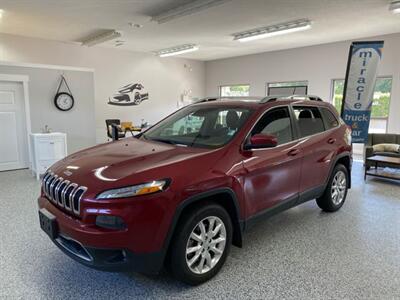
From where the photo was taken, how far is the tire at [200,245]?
202cm

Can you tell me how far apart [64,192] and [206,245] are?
1.07 metres

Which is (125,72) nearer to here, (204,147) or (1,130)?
(1,130)

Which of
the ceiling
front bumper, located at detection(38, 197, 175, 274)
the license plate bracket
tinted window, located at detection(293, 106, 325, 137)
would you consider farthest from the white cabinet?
tinted window, located at detection(293, 106, 325, 137)

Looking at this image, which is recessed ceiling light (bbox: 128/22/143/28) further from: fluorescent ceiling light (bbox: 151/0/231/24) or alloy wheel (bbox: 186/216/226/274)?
alloy wheel (bbox: 186/216/226/274)

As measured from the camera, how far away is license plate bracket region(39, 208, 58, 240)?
79.7 inches

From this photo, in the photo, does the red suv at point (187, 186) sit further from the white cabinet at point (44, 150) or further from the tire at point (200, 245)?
the white cabinet at point (44, 150)

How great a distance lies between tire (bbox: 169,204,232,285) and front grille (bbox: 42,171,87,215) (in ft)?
2.22

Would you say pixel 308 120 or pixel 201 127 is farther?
pixel 308 120

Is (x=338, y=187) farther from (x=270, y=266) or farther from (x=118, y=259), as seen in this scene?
(x=118, y=259)

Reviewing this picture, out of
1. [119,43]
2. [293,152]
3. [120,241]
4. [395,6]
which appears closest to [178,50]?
[119,43]

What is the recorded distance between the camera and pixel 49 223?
80.9 inches

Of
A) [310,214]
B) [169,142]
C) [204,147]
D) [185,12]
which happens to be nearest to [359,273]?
[310,214]

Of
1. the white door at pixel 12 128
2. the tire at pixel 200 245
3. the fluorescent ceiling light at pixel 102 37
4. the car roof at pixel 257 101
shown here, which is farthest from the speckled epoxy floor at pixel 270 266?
the fluorescent ceiling light at pixel 102 37

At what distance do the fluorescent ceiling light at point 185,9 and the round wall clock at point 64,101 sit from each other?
273cm
